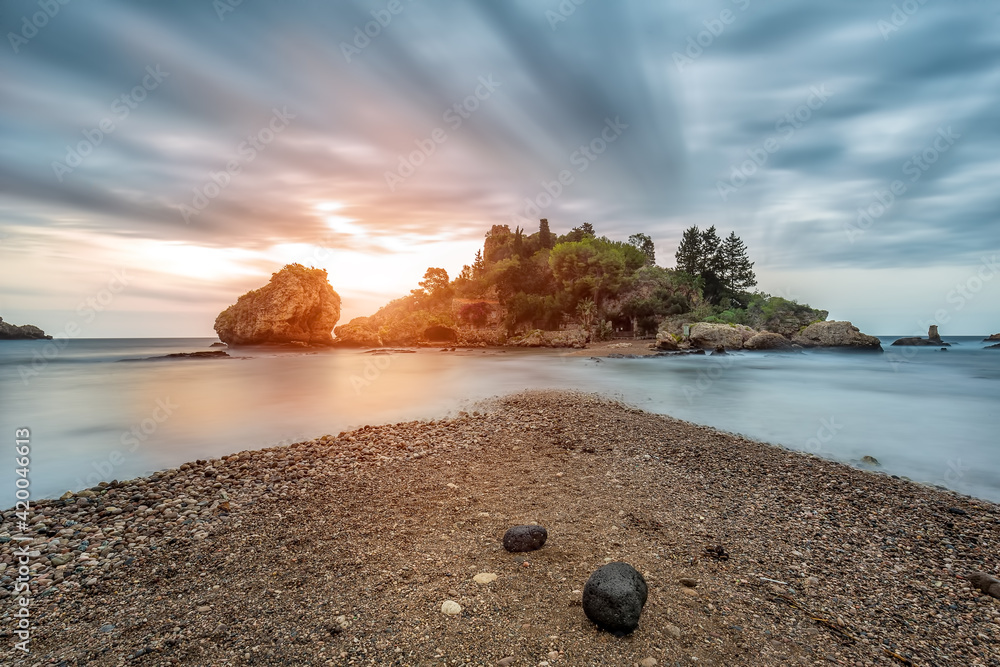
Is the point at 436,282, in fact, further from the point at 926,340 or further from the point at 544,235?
the point at 926,340

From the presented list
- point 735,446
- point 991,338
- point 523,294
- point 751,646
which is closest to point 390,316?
point 523,294

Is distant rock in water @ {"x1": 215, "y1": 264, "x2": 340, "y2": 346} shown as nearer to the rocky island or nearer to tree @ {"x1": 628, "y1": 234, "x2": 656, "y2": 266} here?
the rocky island

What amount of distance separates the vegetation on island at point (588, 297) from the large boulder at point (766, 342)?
5.49 meters

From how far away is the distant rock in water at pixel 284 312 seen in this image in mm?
52938

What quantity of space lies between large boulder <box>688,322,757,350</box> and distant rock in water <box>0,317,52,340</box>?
321ft

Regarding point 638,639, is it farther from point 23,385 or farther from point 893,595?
point 23,385

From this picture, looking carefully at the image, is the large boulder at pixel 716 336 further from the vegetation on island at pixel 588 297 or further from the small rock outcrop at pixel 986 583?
the small rock outcrop at pixel 986 583

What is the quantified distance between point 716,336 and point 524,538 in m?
43.9

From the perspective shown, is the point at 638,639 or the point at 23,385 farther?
the point at 23,385

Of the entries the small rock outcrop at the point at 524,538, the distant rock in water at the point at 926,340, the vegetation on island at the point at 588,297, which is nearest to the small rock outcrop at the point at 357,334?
the vegetation on island at the point at 588,297

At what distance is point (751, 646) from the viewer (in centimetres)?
290

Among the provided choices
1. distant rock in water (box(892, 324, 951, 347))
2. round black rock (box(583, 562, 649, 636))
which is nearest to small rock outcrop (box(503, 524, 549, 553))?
round black rock (box(583, 562, 649, 636))

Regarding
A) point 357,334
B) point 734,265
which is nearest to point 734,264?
point 734,265

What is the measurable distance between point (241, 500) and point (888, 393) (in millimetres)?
22293
